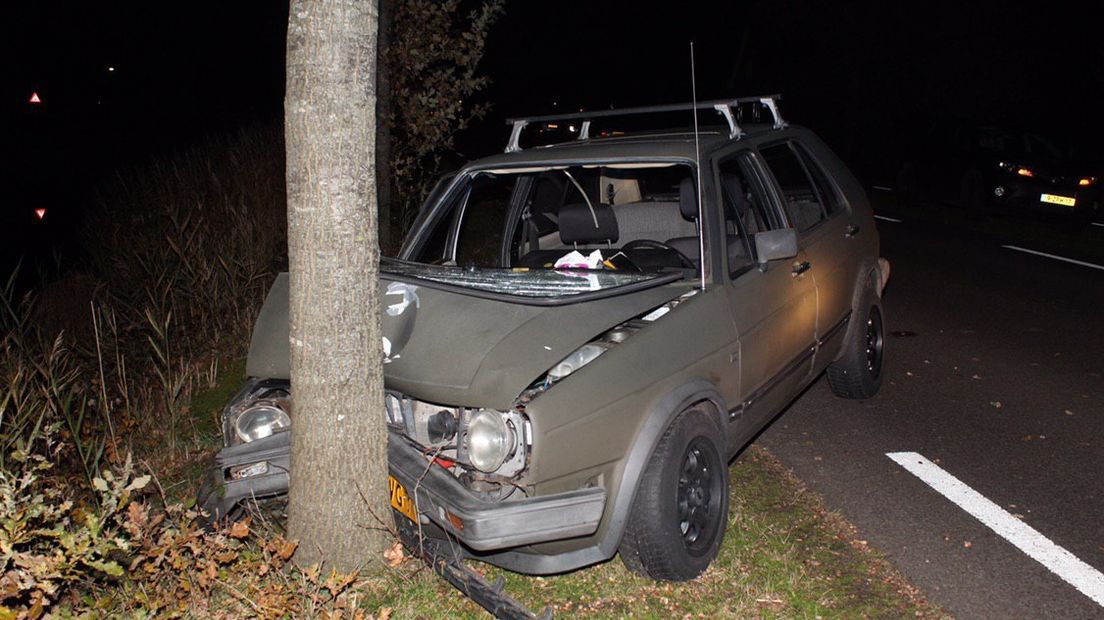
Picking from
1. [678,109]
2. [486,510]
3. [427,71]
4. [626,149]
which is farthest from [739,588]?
[427,71]

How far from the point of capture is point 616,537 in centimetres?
361

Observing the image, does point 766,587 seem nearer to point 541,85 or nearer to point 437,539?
point 437,539

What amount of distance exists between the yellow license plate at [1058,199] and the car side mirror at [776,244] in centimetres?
1229

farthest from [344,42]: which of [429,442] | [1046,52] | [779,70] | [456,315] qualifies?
[779,70]

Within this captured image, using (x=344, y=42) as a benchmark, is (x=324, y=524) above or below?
below

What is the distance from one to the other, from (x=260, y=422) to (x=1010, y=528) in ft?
11.3

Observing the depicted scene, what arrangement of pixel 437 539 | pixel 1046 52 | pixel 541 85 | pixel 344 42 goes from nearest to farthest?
pixel 344 42 → pixel 437 539 → pixel 1046 52 → pixel 541 85

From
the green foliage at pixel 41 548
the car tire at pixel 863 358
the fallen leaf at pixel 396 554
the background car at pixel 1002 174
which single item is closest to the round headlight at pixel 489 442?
the fallen leaf at pixel 396 554

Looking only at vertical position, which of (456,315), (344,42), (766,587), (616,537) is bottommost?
(766,587)

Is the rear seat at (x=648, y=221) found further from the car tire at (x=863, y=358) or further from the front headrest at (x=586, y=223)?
the car tire at (x=863, y=358)

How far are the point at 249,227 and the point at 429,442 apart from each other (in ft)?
16.5

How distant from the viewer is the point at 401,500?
381 cm

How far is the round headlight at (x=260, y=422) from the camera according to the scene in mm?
4156

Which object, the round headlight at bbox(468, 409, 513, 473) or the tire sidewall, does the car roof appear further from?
the round headlight at bbox(468, 409, 513, 473)
